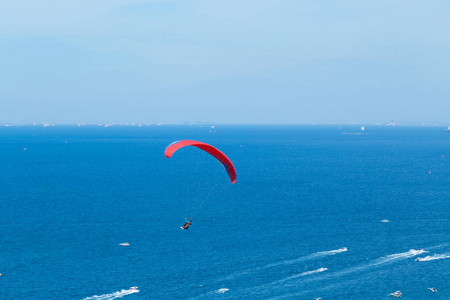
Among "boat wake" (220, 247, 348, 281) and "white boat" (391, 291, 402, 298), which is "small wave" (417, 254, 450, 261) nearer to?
"boat wake" (220, 247, 348, 281)

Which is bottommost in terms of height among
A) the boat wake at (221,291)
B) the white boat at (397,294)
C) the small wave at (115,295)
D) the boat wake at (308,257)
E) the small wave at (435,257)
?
the white boat at (397,294)

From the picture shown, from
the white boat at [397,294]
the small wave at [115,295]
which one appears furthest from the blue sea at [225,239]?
the white boat at [397,294]

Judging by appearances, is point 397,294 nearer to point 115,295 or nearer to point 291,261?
point 291,261

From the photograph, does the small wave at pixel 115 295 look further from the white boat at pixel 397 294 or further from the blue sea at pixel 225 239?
the white boat at pixel 397 294

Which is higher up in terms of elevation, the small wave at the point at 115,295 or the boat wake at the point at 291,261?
the small wave at the point at 115,295

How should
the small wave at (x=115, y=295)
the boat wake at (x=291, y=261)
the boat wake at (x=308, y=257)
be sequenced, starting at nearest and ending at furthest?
the small wave at (x=115, y=295) → the boat wake at (x=291, y=261) → the boat wake at (x=308, y=257)

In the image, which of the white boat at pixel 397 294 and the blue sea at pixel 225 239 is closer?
the white boat at pixel 397 294

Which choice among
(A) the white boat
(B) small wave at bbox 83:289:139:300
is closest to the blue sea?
(B) small wave at bbox 83:289:139:300

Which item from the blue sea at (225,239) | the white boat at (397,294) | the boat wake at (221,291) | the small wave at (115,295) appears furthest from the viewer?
the blue sea at (225,239)

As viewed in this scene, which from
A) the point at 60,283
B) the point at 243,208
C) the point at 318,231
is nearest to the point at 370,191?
the point at 243,208

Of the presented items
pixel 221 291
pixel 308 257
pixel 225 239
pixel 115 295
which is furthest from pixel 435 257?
pixel 115 295

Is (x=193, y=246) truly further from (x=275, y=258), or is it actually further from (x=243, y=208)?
(x=243, y=208)
